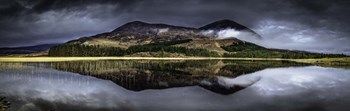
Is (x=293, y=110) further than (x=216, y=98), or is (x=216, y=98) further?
(x=216, y=98)

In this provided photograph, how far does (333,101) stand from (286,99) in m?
3.24

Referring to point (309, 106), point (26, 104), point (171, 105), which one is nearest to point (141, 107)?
point (171, 105)

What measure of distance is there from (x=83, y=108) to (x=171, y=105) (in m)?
5.64

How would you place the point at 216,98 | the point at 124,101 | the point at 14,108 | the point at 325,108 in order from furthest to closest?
the point at 216,98
the point at 124,101
the point at 325,108
the point at 14,108

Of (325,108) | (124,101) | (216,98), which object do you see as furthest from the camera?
(216,98)

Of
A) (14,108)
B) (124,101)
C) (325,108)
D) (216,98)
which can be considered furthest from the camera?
(216,98)

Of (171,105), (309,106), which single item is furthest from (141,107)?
(309,106)

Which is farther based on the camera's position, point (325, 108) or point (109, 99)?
point (109, 99)

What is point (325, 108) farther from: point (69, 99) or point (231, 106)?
point (69, 99)

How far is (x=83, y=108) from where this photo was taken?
21062 mm

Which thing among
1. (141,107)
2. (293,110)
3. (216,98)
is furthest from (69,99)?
(293,110)

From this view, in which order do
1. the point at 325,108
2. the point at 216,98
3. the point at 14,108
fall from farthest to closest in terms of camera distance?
the point at 216,98, the point at 325,108, the point at 14,108

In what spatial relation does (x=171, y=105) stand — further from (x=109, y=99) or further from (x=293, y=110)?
(x=293, y=110)

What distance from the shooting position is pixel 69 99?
83.7 feet
